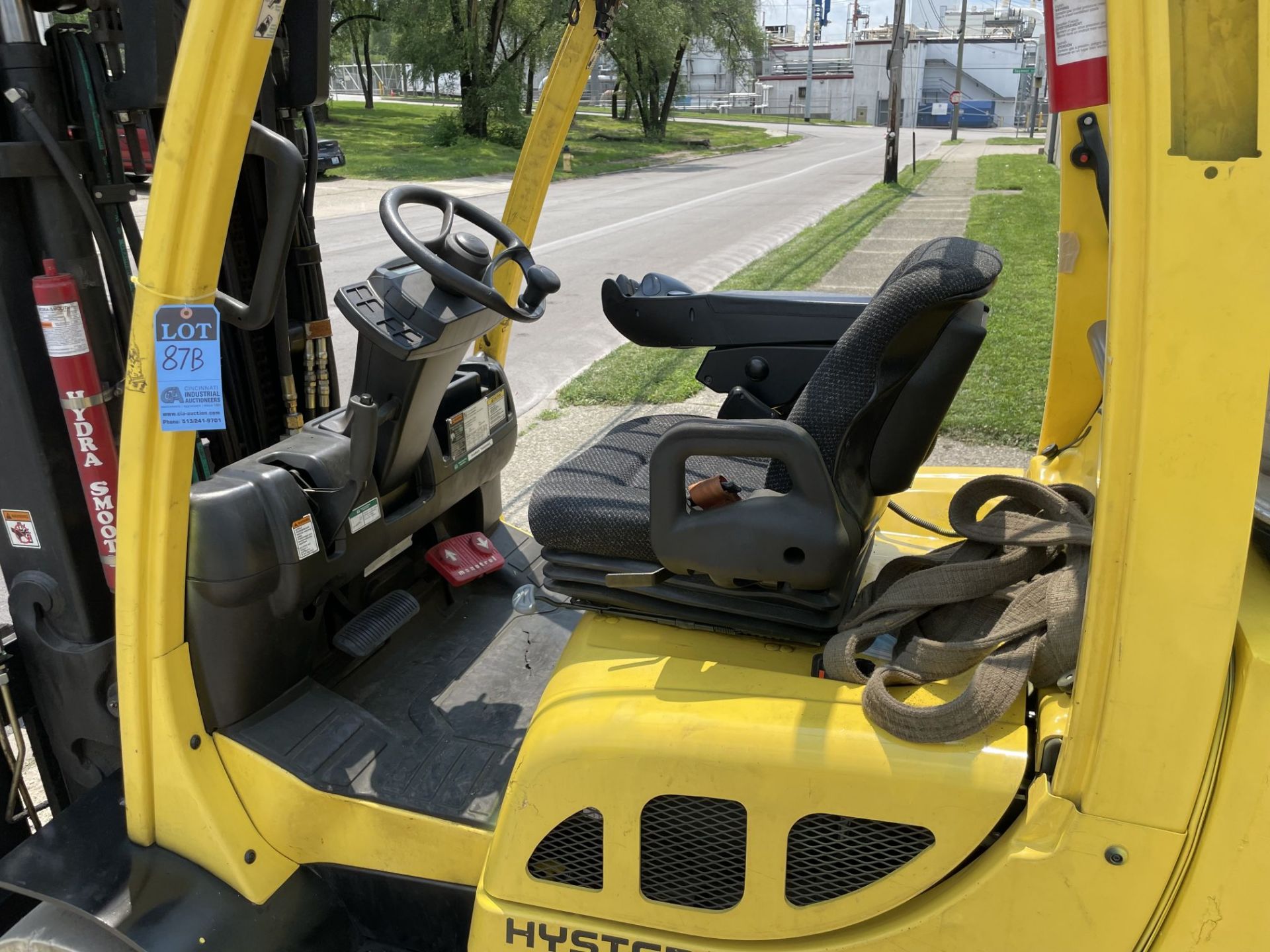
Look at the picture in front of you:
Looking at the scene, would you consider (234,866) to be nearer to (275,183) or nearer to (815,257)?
(275,183)

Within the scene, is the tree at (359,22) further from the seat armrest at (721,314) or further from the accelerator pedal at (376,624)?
the accelerator pedal at (376,624)

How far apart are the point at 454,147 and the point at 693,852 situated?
31117mm

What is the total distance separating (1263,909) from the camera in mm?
1249

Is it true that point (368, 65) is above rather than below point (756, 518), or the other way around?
above

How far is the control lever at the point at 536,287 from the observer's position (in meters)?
2.30

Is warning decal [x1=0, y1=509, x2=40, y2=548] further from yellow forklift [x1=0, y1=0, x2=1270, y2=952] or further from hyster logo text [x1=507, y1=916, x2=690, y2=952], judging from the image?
hyster logo text [x1=507, y1=916, x2=690, y2=952]

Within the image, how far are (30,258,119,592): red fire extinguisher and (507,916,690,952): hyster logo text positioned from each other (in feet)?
3.19

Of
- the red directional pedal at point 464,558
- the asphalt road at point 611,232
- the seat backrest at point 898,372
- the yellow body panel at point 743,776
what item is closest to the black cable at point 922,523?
the seat backrest at point 898,372

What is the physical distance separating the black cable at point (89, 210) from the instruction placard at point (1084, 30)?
1.57 metres

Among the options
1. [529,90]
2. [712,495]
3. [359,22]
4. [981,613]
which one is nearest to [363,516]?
[712,495]

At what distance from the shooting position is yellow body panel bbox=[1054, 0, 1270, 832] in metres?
1.01

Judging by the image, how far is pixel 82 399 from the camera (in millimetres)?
1878

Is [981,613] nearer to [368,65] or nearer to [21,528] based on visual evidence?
[21,528]

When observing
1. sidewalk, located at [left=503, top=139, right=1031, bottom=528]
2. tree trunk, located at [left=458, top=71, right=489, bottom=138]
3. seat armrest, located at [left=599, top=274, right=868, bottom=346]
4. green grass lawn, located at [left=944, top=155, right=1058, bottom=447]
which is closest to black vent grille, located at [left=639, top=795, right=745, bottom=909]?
sidewalk, located at [left=503, top=139, right=1031, bottom=528]
